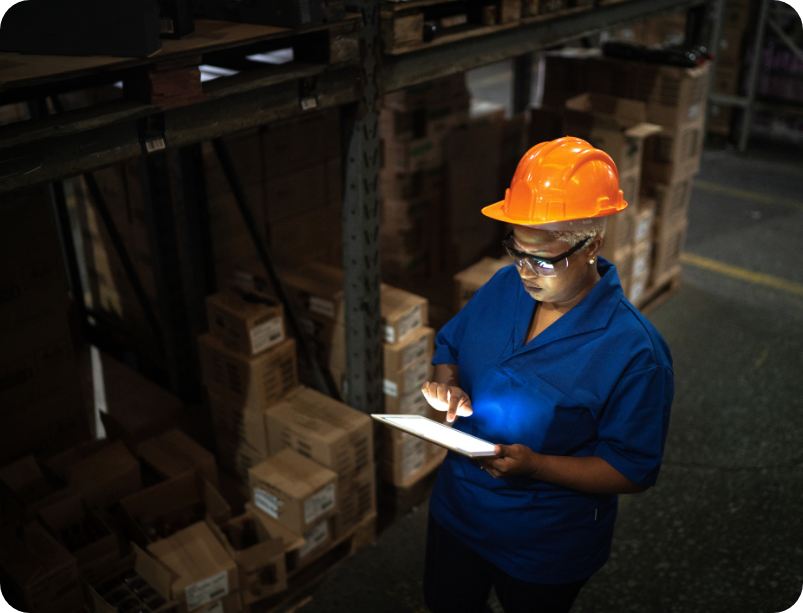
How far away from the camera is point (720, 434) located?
473cm

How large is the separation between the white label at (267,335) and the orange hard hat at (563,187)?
1.75 meters

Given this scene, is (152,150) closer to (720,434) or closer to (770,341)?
(720,434)

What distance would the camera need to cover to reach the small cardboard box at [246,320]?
3594mm

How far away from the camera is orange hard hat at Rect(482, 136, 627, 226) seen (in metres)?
2.09

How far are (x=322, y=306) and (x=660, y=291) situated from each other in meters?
3.69

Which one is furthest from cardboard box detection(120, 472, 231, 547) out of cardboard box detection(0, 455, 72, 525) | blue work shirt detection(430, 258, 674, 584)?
blue work shirt detection(430, 258, 674, 584)

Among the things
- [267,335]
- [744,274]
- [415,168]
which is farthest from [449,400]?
[744,274]

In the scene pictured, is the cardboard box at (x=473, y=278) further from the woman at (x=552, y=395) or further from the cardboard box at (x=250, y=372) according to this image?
the woman at (x=552, y=395)

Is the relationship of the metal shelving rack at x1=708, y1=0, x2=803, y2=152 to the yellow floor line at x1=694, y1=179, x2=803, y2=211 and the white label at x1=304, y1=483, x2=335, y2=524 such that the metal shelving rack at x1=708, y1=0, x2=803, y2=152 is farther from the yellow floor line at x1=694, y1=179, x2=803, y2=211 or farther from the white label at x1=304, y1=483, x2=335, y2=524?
the white label at x1=304, y1=483, x2=335, y2=524

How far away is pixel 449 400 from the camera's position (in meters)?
2.29

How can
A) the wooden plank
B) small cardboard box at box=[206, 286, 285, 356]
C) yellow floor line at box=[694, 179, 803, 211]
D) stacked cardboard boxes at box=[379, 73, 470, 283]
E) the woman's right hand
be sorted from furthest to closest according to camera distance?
yellow floor line at box=[694, 179, 803, 211] → stacked cardboard boxes at box=[379, 73, 470, 283] → small cardboard box at box=[206, 286, 285, 356] → the woman's right hand → the wooden plank

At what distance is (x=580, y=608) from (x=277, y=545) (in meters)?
1.46

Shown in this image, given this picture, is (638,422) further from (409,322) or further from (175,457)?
(175,457)

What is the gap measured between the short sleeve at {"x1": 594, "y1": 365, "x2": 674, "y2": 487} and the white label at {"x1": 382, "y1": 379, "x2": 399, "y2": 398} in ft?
6.00
